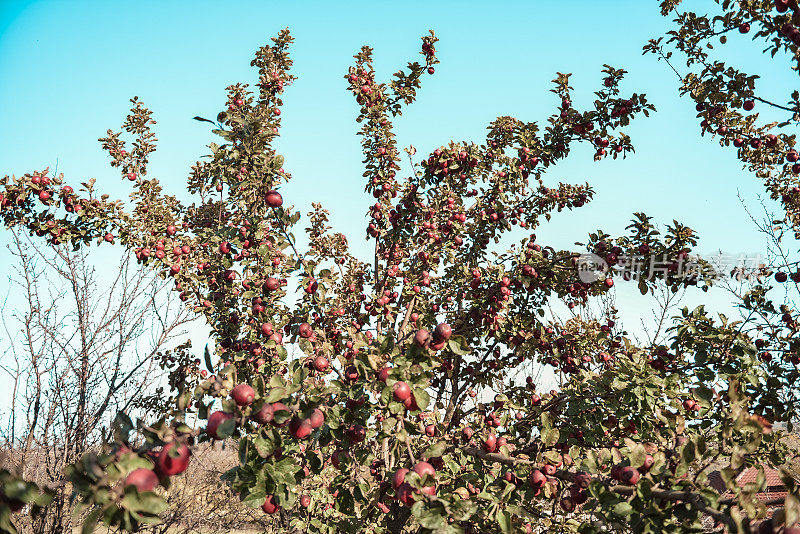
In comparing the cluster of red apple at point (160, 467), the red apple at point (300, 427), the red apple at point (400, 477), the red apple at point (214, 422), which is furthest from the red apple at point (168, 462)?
the red apple at point (400, 477)

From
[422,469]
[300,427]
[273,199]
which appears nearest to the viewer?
[300,427]

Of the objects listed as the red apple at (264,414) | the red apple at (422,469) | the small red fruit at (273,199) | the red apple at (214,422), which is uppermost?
the small red fruit at (273,199)

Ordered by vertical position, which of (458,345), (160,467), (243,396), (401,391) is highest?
(458,345)

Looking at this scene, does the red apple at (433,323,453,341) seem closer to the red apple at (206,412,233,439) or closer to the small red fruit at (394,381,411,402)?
the small red fruit at (394,381,411,402)

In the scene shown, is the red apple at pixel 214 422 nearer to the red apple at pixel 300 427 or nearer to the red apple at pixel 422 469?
the red apple at pixel 300 427

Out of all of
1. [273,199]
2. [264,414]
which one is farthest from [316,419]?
[273,199]

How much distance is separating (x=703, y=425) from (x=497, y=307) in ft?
6.10

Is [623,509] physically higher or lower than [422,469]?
lower

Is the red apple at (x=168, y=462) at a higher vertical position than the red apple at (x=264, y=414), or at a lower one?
lower

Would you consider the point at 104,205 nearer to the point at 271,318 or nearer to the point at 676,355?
the point at 271,318

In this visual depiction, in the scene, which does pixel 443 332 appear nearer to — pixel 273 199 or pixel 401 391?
pixel 401 391

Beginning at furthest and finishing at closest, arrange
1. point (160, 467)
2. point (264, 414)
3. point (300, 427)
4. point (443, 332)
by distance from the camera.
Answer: point (443, 332) < point (300, 427) < point (264, 414) < point (160, 467)

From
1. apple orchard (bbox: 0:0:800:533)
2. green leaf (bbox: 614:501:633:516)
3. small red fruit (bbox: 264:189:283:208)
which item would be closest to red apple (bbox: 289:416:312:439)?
apple orchard (bbox: 0:0:800:533)

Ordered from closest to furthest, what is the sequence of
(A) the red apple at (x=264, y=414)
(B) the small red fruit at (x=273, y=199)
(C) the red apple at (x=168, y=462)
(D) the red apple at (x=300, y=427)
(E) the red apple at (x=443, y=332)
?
(C) the red apple at (x=168, y=462), (A) the red apple at (x=264, y=414), (D) the red apple at (x=300, y=427), (E) the red apple at (x=443, y=332), (B) the small red fruit at (x=273, y=199)
